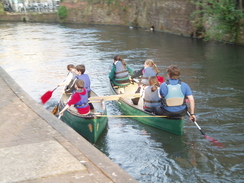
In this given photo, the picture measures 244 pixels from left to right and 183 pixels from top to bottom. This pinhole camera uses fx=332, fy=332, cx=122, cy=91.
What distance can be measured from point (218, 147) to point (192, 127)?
1.26 meters

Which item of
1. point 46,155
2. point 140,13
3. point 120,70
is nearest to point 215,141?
point 46,155

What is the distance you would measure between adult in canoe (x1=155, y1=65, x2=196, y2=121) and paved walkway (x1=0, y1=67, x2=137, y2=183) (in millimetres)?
2279

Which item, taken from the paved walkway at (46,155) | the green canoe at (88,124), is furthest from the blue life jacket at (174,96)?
the paved walkway at (46,155)

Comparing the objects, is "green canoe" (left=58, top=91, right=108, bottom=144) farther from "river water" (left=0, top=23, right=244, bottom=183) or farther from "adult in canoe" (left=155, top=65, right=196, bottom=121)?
"adult in canoe" (left=155, top=65, right=196, bottom=121)

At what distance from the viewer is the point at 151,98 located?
799cm

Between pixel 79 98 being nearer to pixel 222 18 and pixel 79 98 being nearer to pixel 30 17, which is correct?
pixel 222 18

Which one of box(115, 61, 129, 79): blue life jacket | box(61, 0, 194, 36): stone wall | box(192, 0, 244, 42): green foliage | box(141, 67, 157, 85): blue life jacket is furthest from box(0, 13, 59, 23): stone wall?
box(141, 67, 157, 85): blue life jacket

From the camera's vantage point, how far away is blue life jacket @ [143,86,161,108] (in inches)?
311

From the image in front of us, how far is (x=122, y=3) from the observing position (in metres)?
34.7

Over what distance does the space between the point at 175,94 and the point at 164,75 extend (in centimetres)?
687

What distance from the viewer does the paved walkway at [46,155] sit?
4379 mm

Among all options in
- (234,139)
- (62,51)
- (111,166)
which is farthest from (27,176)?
(62,51)

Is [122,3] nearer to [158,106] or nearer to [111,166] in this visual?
[158,106]

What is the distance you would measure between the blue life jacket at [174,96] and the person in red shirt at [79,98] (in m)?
1.81
